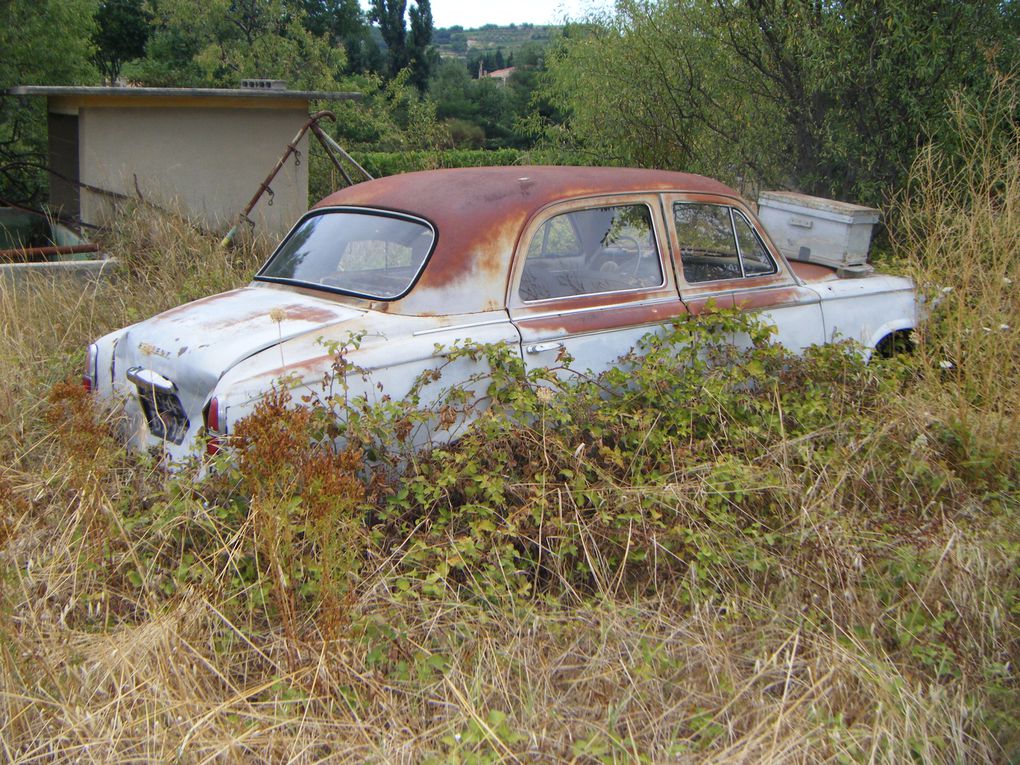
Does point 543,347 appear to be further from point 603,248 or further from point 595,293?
point 603,248

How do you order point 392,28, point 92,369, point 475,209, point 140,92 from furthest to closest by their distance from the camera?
point 392,28 < point 140,92 < point 92,369 < point 475,209

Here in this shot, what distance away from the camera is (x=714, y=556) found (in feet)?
10.9

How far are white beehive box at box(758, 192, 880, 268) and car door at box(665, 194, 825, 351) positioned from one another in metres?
0.65

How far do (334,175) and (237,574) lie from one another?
953 cm

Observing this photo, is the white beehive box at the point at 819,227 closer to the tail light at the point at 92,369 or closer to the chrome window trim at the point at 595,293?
the chrome window trim at the point at 595,293

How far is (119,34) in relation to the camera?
31562 mm

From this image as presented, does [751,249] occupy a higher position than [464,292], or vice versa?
[751,249]

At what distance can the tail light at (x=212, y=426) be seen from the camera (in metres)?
3.36

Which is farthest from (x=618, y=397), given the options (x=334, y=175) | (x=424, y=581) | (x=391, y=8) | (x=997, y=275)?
(x=391, y=8)

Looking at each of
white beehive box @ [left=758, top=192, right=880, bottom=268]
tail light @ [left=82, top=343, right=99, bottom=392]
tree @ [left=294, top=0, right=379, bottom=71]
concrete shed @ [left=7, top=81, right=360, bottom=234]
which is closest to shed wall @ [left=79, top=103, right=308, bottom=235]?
concrete shed @ [left=7, top=81, right=360, bottom=234]

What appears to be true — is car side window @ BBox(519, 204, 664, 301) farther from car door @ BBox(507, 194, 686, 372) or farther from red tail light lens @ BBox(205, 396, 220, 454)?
red tail light lens @ BBox(205, 396, 220, 454)

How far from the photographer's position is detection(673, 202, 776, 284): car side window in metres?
4.75

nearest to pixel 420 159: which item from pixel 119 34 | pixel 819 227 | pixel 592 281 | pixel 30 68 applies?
pixel 30 68

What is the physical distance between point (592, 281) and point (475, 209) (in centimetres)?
72
